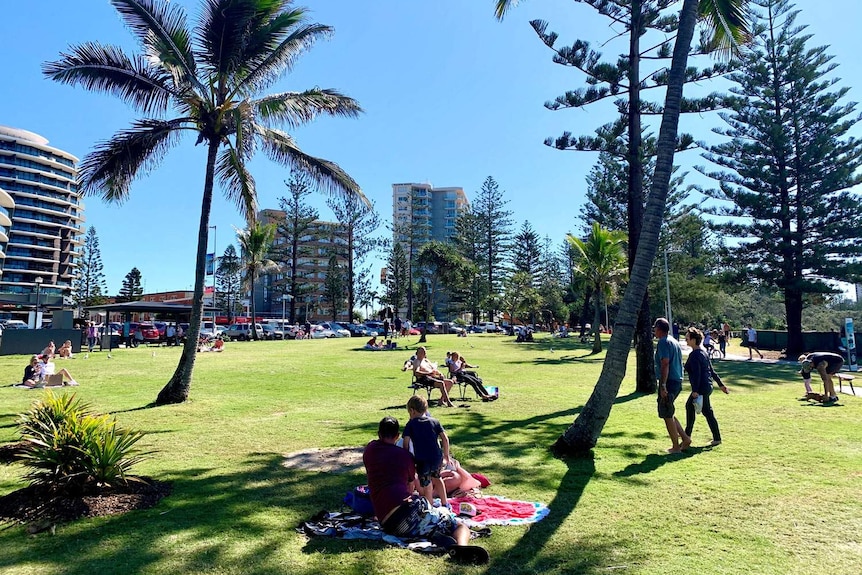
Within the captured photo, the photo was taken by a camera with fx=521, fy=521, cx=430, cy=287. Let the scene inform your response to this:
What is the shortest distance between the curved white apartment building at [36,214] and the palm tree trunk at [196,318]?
252ft

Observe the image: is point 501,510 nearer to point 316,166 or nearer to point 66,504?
point 66,504

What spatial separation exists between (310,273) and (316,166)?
68.7 meters

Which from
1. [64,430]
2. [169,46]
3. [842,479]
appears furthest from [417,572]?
[169,46]

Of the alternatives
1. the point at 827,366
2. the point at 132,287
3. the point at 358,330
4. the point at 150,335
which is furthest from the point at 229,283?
the point at 827,366

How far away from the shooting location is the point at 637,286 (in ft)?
20.5

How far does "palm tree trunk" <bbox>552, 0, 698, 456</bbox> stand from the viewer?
611cm

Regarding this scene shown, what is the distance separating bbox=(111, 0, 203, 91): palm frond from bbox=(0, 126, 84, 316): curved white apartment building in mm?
77268

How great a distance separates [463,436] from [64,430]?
468cm

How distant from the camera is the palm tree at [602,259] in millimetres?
24391

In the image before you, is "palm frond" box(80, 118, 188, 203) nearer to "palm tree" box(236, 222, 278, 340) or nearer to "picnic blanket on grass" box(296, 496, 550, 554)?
"picnic blanket on grass" box(296, 496, 550, 554)

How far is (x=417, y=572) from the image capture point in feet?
10.9

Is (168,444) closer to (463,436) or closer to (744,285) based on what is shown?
(463,436)

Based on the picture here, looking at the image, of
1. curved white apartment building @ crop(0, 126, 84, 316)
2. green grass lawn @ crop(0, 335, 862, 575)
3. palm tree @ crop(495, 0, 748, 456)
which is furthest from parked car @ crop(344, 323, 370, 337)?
curved white apartment building @ crop(0, 126, 84, 316)

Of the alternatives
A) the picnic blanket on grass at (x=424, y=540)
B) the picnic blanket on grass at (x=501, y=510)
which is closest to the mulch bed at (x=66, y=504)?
the picnic blanket on grass at (x=424, y=540)
